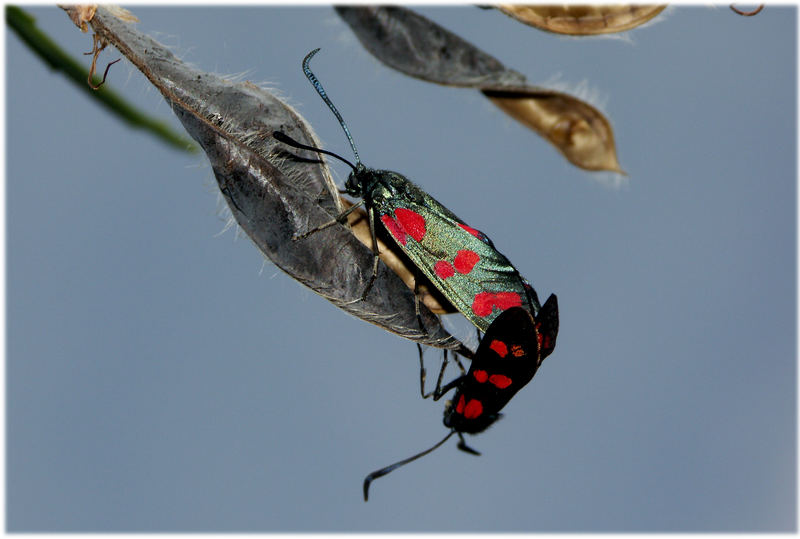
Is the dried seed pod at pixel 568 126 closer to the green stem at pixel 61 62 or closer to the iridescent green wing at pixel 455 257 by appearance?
the iridescent green wing at pixel 455 257

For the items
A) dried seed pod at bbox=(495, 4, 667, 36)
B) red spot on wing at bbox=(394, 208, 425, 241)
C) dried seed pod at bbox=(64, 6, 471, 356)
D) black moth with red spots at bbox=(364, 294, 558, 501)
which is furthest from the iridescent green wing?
dried seed pod at bbox=(495, 4, 667, 36)

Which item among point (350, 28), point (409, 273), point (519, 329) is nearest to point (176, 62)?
point (350, 28)

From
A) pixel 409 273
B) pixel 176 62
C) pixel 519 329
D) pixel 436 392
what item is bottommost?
pixel 436 392

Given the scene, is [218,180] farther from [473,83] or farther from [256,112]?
[473,83]

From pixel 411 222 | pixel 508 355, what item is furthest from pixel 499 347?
pixel 411 222

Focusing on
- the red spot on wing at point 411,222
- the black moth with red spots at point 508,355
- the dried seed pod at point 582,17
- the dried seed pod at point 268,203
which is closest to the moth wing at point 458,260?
the red spot on wing at point 411,222

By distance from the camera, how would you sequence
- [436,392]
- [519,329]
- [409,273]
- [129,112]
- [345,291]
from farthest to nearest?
[129,112]
[436,392]
[409,273]
[519,329]
[345,291]

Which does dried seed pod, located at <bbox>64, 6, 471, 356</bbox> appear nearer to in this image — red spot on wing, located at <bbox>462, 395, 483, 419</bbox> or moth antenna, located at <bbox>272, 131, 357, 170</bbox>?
moth antenna, located at <bbox>272, 131, 357, 170</bbox>
